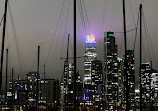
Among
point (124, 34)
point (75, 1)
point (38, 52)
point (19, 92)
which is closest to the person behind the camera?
point (75, 1)

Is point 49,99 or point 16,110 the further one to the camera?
point 49,99

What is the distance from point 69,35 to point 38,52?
8.56 metres

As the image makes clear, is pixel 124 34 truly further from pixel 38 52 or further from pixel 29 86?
pixel 29 86

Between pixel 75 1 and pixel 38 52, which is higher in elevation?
pixel 75 1

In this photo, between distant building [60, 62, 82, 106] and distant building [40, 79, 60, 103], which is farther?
distant building [40, 79, 60, 103]

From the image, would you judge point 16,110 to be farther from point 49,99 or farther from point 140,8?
point 49,99

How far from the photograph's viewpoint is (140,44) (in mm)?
35281

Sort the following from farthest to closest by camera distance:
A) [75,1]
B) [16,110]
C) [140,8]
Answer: [16,110]
[140,8]
[75,1]

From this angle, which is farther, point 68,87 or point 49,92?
point 49,92

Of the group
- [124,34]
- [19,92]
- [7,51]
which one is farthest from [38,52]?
[19,92]

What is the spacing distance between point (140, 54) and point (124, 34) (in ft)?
26.4

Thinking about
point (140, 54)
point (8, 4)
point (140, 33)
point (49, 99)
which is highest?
point (8, 4)

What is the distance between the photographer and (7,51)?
48.3 meters

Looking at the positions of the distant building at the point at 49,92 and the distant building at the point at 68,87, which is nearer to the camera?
the distant building at the point at 68,87
